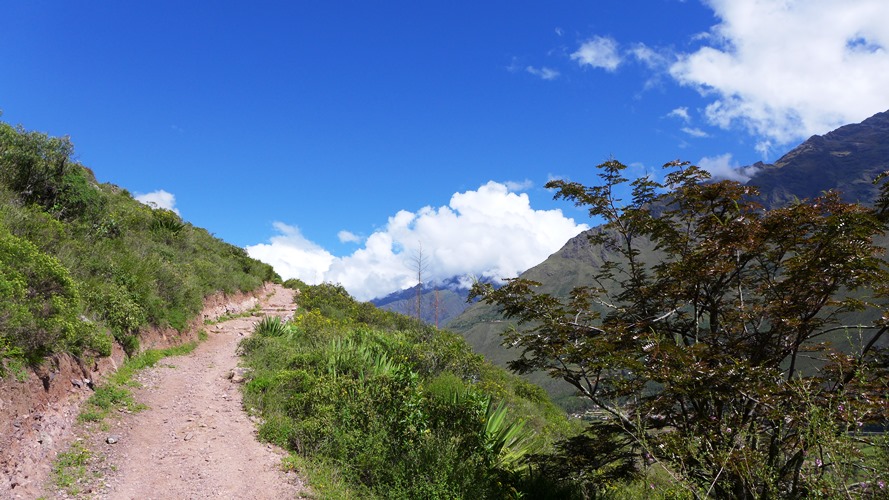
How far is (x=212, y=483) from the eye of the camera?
5.52 m

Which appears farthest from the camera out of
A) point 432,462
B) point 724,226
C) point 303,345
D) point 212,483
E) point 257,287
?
point 257,287

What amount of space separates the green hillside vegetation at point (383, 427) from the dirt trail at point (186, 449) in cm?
38

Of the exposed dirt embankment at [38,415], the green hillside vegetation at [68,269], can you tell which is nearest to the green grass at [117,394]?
the exposed dirt embankment at [38,415]

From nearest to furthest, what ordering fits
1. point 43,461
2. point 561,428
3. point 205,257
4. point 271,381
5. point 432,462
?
point 43,461 → point 432,462 → point 271,381 → point 561,428 → point 205,257

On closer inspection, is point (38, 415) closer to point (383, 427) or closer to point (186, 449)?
point (186, 449)

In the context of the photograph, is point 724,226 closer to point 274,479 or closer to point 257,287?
point 274,479

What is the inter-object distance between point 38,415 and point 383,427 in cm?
422

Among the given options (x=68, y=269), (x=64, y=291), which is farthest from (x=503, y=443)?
(x=68, y=269)

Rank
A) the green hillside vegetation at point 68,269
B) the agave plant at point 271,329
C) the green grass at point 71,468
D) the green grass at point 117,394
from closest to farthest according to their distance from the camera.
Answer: the green grass at point 71,468
the green hillside vegetation at point 68,269
the green grass at point 117,394
the agave plant at point 271,329

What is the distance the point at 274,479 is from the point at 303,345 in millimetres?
6010

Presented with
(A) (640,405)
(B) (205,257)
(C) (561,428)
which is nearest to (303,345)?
(C) (561,428)

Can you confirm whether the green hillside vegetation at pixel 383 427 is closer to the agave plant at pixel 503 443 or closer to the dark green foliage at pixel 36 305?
the agave plant at pixel 503 443

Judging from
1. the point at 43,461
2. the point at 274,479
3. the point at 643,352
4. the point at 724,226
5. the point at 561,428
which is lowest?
the point at 561,428

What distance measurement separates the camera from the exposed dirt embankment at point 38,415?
4.75 meters
